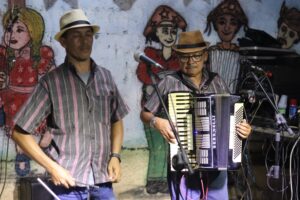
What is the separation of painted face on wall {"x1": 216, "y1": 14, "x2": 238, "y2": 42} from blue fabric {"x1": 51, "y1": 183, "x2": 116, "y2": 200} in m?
2.86

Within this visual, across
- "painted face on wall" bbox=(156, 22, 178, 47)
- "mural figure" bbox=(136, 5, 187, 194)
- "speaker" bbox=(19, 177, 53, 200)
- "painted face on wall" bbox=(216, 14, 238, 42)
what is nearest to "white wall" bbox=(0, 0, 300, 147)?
"mural figure" bbox=(136, 5, 187, 194)

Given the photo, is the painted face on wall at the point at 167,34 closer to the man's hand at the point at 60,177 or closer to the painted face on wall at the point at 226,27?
the painted face on wall at the point at 226,27

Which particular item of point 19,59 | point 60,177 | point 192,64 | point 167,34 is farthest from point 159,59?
point 60,177

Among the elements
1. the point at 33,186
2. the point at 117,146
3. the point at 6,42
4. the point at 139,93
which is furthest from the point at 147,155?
the point at 117,146

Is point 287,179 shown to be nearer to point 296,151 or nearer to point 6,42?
point 296,151

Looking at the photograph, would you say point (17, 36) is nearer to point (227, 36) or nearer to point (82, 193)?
point (227, 36)

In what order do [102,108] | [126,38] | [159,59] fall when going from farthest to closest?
[159,59] → [126,38] → [102,108]

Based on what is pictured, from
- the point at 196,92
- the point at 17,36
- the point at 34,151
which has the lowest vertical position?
the point at 34,151

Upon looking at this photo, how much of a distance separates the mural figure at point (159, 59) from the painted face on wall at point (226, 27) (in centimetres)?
41

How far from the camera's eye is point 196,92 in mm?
3295

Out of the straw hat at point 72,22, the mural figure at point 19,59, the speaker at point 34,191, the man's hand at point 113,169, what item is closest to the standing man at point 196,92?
the man's hand at point 113,169

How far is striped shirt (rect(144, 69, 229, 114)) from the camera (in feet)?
10.9

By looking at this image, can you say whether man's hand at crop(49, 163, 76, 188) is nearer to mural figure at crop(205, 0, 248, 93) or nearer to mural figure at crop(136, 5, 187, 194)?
mural figure at crop(136, 5, 187, 194)

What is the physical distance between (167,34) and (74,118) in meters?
2.53
